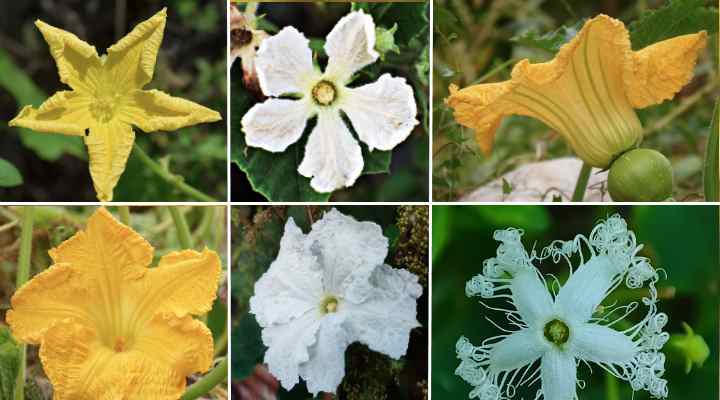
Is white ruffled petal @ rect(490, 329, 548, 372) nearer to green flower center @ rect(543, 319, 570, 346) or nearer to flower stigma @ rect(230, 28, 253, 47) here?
green flower center @ rect(543, 319, 570, 346)

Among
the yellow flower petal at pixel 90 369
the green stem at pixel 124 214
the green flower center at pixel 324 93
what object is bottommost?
the yellow flower petal at pixel 90 369

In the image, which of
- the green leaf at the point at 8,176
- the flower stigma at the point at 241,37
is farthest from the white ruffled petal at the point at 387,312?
the green leaf at the point at 8,176

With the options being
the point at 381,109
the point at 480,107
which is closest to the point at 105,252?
the point at 381,109

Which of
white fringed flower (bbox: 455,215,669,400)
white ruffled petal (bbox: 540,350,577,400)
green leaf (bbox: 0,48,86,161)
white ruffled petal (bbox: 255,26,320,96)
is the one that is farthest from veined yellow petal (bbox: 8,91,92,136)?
white ruffled petal (bbox: 540,350,577,400)

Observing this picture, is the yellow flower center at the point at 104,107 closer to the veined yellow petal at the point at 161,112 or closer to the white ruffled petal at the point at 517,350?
the veined yellow petal at the point at 161,112

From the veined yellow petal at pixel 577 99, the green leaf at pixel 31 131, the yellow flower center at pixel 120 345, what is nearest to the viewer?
the veined yellow petal at pixel 577 99

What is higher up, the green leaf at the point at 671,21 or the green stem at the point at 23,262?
the green leaf at the point at 671,21

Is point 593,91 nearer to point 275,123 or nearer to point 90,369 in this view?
point 275,123
